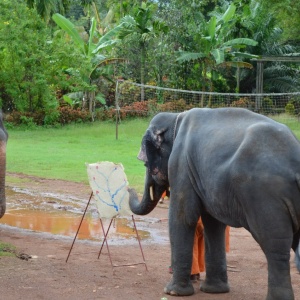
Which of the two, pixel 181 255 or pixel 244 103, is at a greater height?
pixel 181 255

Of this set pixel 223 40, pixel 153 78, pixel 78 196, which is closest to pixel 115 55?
pixel 153 78

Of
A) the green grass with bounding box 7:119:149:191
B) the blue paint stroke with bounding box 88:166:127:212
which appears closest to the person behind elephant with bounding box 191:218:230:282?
the blue paint stroke with bounding box 88:166:127:212

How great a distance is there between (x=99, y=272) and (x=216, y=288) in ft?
4.97

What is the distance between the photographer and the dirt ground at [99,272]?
23.4ft

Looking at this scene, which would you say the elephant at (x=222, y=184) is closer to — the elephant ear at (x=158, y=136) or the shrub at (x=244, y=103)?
the elephant ear at (x=158, y=136)

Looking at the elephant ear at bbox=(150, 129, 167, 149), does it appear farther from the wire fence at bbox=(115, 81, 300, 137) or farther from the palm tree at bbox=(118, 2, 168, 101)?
the palm tree at bbox=(118, 2, 168, 101)

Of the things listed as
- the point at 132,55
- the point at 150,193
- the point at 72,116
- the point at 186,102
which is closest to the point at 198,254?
the point at 150,193

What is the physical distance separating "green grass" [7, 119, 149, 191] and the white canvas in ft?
23.3

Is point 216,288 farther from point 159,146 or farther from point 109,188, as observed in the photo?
point 109,188

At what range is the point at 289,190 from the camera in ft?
18.8

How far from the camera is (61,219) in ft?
40.2

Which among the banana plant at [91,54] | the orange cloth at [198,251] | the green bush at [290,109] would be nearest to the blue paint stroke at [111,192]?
the orange cloth at [198,251]

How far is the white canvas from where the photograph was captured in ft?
26.9

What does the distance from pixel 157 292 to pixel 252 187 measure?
192 centimetres
